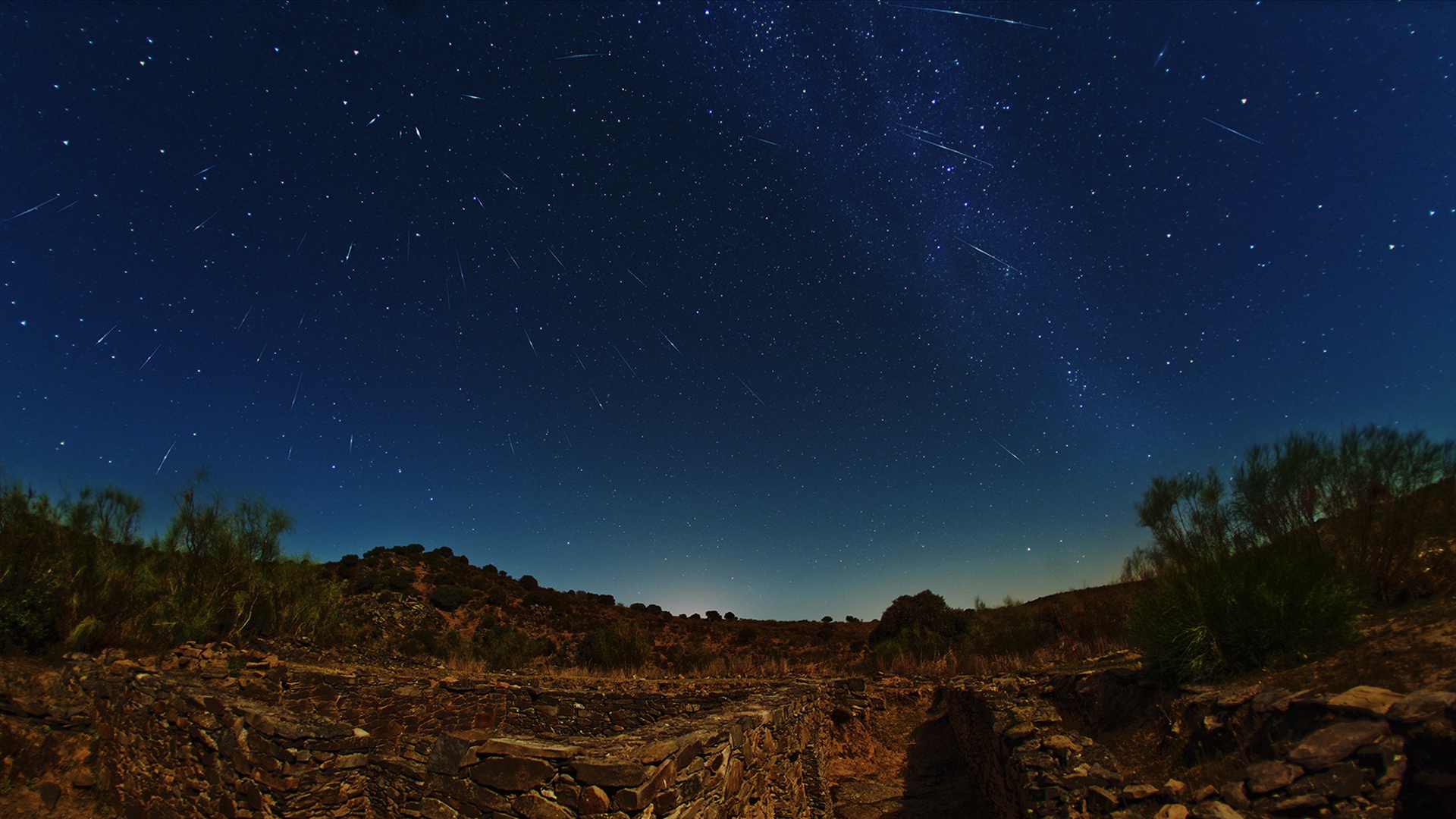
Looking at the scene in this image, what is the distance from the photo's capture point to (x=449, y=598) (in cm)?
3850

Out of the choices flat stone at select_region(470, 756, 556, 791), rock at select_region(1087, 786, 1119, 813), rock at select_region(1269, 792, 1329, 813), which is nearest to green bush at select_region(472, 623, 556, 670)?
flat stone at select_region(470, 756, 556, 791)

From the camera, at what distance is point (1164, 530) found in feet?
47.7

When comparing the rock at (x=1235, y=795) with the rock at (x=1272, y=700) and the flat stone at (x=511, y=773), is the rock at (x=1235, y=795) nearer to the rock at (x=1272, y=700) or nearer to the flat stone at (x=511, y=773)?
the rock at (x=1272, y=700)

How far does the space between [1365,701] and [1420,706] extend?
0.66 meters

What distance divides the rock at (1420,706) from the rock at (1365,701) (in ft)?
0.26

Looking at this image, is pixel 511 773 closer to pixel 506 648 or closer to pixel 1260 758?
pixel 1260 758

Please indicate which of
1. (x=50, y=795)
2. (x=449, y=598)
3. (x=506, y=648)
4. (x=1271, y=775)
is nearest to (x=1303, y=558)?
(x=1271, y=775)

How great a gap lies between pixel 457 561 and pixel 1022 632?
154 feet

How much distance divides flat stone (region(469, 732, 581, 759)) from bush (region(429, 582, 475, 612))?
40402 mm

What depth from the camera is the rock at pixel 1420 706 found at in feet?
14.3

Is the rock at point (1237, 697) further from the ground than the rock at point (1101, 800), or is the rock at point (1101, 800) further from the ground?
the rock at point (1237, 697)

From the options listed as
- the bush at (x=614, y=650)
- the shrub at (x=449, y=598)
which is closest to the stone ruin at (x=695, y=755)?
the bush at (x=614, y=650)

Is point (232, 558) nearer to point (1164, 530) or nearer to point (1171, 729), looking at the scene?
point (1171, 729)

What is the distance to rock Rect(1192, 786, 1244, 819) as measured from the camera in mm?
4409
